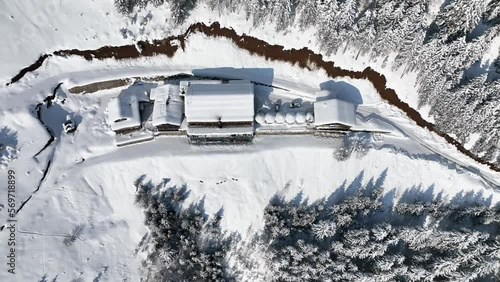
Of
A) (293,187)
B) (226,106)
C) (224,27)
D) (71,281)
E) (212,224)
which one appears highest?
(224,27)

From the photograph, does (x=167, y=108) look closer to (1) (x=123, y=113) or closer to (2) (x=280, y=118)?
(1) (x=123, y=113)

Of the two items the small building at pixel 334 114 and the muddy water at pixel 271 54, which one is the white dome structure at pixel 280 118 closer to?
the small building at pixel 334 114

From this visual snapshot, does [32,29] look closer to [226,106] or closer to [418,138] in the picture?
Result: [226,106]

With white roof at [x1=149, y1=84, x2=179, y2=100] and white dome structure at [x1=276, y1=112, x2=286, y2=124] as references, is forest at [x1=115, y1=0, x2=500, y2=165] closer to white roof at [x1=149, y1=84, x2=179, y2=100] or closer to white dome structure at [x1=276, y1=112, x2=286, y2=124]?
white roof at [x1=149, y1=84, x2=179, y2=100]

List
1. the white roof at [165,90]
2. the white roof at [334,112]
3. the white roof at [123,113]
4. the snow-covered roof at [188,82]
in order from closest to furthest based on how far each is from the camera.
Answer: the white roof at [334,112], the white roof at [123,113], the white roof at [165,90], the snow-covered roof at [188,82]

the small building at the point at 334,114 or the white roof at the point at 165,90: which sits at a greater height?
the white roof at the point at 165,90

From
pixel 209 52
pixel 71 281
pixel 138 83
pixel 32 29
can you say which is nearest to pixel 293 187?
pixel 209 52

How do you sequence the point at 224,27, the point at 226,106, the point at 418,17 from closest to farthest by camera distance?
the point at 418,17 → the point at 226,106 → the point at 224,27

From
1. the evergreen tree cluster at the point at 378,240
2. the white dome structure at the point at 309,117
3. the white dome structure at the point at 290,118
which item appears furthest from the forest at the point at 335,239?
the white dome structure at the point at 290,118
